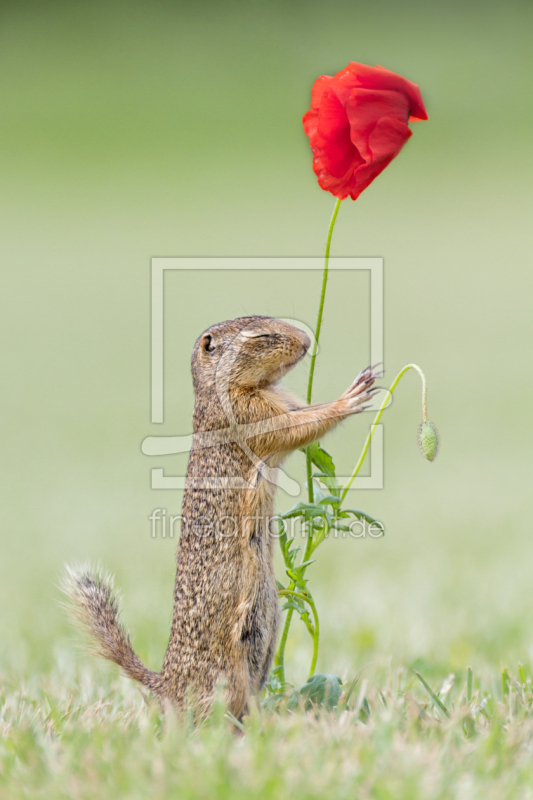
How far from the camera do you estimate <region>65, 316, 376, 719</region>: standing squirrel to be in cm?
280

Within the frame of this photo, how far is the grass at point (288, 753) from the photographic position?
77.0 inches

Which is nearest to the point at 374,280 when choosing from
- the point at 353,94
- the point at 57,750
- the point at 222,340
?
the point at 222,340

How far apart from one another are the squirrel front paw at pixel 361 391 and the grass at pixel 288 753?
999mm

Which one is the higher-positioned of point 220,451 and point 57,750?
point 220,451

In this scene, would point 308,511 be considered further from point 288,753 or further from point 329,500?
point 288,753

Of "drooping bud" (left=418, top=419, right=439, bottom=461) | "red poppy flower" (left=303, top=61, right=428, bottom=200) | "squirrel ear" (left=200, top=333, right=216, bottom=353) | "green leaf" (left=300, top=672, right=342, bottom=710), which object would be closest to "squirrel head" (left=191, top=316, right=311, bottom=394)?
"squirrel ear" (left=200, top=333, right=216, bottom=353)

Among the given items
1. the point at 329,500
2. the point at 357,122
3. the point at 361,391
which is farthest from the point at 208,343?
the point at 357,122

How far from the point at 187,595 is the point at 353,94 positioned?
179 cm

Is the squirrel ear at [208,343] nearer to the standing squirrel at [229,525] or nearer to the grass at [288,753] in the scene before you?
the standing squirrel at [229,525]

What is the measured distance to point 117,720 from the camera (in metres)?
2.70

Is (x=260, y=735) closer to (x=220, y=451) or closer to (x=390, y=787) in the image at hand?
(x=390, y=787)

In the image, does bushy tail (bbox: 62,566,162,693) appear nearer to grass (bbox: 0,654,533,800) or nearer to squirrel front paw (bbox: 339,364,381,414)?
grass (bbox: 0,654,533,800)

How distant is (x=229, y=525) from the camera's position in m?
2.90

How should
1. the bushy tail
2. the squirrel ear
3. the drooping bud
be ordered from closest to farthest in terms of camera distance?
1. the drooping bud
2. the bushy tail
3. the squirrel ear
